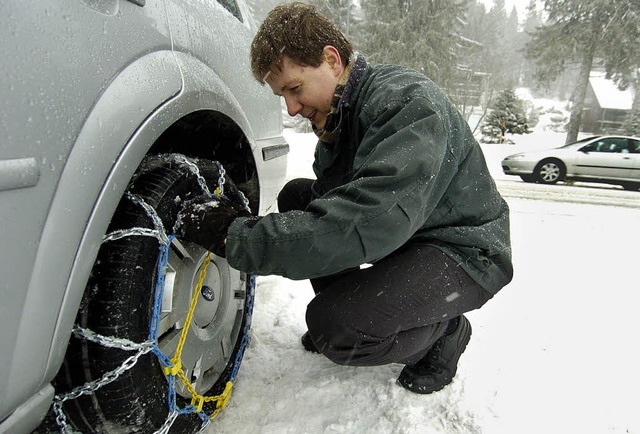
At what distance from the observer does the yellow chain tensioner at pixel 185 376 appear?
120 cm

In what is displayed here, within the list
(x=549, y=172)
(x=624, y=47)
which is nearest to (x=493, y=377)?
(x=549, y=172)

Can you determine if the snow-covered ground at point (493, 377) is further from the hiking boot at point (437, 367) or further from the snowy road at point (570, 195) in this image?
the snowy road at point (570, 195)

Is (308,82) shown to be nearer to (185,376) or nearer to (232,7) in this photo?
(232,7)

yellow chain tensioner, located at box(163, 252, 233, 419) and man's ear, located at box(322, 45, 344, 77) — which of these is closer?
yellow chain tensioner, located at box(163, 252, 233, 419)

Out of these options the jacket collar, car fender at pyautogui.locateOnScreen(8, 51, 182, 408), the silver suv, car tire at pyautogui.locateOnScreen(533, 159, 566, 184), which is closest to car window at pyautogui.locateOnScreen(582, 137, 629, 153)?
car tire at pyautogui.locateOnScreen(533, 159, 566, 184)

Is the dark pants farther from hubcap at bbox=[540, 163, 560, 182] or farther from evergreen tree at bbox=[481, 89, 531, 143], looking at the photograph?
evergreen tree at bbox=[481, 89, 531, 143]

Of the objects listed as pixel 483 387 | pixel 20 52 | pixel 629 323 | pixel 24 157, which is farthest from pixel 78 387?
pixel 629 323

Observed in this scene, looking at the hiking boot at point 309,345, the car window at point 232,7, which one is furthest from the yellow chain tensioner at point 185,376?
the car window at point 232,7

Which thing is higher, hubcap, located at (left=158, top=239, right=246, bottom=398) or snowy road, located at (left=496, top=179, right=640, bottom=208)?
hubcap, located at (left=158, top=239, right=246, bottom=398)

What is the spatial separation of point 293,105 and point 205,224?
0.56m

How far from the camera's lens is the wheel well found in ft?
4.77

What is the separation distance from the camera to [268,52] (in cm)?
143

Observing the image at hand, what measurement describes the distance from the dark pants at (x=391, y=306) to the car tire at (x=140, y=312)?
45 cm

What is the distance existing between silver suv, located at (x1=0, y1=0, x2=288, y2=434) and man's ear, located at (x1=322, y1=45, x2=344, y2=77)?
369 mm
